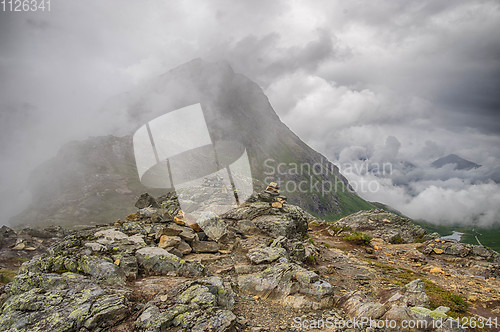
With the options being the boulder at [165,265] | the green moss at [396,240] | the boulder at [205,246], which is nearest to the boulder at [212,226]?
the boulder at [205,246]

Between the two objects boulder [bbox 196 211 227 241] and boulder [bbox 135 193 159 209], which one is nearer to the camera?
boulder [bbox 196 211 227 241]

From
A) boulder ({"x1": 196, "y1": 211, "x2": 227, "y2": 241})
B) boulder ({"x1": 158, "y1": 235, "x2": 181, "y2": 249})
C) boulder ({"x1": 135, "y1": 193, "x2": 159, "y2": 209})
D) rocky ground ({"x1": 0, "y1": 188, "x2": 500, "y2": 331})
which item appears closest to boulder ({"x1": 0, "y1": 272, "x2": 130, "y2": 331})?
rocky ground ({"x1": 0, "y1": 188, "x2": 500, "y2": 331})

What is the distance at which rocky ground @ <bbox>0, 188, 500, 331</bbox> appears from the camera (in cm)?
1189

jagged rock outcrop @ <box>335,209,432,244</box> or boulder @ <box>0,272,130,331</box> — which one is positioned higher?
boulder @ <box>0,272,130,331</box>

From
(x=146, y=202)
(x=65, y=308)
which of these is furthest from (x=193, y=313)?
(x=146, y=202)

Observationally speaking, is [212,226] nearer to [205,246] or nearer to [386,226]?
[205,246]

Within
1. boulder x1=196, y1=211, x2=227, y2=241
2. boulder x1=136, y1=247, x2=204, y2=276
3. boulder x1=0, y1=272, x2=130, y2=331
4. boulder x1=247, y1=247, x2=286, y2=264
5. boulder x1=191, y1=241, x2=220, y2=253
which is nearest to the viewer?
boulder x1=0, y1=272, x2=130, y2=331

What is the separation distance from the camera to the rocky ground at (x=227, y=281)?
39.0ft

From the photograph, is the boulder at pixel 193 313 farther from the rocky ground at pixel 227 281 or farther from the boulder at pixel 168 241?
the boulder at pixel 168 241

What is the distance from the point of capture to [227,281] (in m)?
16.4

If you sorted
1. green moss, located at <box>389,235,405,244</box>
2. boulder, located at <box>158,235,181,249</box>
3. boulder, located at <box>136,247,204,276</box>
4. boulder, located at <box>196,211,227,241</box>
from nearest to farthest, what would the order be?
boulder, located at <box>136,247,204,276</box>
boulder, located at <box>158,235,181,249</box>
boulder, located at <box>196,211,227,241</box>
green moss, located at <box>389,235,405,244</box>

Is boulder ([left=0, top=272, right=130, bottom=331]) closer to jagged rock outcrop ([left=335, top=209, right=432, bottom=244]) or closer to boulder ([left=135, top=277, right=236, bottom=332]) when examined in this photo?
boulder ([left=135, top=277, right=236, bottom=332])

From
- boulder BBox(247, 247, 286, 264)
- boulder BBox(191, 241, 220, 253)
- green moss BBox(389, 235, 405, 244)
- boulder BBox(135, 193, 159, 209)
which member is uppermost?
boulder BBox(135, 193, 159, 209)

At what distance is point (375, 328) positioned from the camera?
1185cm
